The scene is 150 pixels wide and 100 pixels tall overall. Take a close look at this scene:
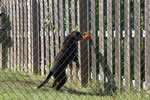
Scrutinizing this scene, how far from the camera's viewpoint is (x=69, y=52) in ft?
18.5

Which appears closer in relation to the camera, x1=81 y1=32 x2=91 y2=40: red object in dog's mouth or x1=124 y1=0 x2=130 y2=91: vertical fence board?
x1=124 y1=0 x2=130 y2=91: vertical fence board

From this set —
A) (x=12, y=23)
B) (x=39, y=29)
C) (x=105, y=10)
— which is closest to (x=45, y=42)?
(x=39, y=29)

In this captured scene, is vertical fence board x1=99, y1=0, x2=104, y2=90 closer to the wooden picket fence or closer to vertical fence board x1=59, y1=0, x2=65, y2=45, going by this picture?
the wooden picket fence

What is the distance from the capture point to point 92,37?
5.99 meters

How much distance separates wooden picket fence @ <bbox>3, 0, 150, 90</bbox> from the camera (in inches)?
209

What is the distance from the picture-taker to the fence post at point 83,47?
6180mm

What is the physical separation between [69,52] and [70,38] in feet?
1.07

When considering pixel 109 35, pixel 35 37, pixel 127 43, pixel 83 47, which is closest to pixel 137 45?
pixel 127 43

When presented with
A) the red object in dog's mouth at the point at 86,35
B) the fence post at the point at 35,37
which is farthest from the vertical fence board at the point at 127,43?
the fence post at the point at 35,37

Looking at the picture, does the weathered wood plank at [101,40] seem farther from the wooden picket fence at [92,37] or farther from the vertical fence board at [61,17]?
the vertical fence board at [61,17]

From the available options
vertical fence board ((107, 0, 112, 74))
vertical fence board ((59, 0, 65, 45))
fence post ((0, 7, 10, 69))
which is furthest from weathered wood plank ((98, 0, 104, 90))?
fence post ((0, 7, 10, 69))

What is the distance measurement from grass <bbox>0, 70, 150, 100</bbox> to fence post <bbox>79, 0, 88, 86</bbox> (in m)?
0.25

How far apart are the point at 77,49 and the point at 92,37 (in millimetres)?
453

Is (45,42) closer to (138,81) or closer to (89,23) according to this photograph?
(89,23)
